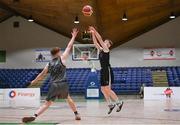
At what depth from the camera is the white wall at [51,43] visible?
100ft

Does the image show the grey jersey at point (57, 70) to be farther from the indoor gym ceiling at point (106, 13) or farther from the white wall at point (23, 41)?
the white wall at point (23, 41)

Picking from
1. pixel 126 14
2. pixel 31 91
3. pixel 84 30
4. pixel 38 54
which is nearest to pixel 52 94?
pixel 31 91

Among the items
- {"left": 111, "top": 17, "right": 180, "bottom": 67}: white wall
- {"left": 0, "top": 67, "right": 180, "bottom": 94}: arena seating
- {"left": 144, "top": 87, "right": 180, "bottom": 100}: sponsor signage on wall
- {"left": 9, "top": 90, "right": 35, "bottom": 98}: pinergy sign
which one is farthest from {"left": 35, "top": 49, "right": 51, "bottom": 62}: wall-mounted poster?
{"left": 144, "top": 87, "right": 180, "bottom": 100}: sponsor signage on wall

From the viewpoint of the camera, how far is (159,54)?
101ft

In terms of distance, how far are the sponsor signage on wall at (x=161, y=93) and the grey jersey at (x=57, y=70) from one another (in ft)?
48.5


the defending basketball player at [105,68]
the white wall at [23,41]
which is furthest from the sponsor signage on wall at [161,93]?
the defending basketball player at [105,68]

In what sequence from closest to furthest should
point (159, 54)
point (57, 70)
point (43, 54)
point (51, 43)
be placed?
point (57, 70)
point (159, 54)
point (51, 43)
point (43, 54)

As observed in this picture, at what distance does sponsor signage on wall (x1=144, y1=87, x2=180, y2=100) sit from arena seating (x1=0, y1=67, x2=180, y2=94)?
4102 millimetres

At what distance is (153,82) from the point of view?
1125 inches

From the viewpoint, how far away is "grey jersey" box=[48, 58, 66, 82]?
28.3ft

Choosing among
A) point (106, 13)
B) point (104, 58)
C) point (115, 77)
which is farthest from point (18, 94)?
point (104, 58)

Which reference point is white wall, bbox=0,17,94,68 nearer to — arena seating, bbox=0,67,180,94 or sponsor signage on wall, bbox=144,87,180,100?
arena seating, bbox=0,67,180,94

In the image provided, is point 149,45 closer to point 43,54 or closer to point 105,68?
point 43,54

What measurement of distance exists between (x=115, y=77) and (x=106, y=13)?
6.59 metres
